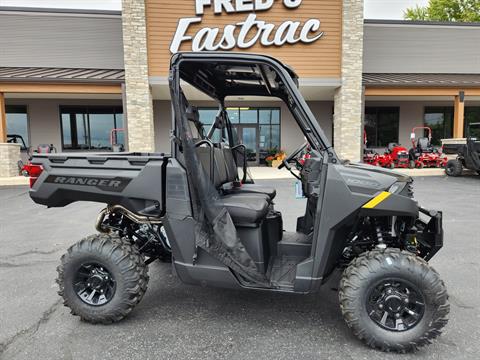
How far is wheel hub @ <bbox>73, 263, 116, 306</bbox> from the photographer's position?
271 centimetres

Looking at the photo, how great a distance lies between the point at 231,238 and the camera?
8.08 feet

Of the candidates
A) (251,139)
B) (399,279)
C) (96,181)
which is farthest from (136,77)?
(399,279)

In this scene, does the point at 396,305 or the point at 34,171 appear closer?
the point at 396,305

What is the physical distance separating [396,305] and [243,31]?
1231 centimetres

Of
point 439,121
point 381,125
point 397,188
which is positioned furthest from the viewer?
point 439,121

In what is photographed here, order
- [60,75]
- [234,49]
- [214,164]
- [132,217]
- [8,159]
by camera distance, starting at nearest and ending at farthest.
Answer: [132,217] → [214,164] → [8,159] → [234,49] → [60,75]

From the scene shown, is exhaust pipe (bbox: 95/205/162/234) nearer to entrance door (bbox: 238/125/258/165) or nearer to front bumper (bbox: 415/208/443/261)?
front bumper (bbox: 415/208/443/261)

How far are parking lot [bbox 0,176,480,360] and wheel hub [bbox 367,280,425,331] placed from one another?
219 millimetres

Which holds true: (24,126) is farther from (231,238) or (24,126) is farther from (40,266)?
(231,238)

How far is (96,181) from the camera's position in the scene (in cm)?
273

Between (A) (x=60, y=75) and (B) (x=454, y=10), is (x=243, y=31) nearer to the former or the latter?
(A) (x=60, y=75)

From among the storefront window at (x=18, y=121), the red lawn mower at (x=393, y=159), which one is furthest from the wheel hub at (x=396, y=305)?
the storefront window at (x=18, y=121)

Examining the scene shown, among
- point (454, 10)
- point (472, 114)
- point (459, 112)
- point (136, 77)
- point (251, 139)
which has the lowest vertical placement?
point (251, 139)

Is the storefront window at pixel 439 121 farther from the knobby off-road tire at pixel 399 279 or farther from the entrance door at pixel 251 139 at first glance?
the knobby off-road tire at pixel 399 279
